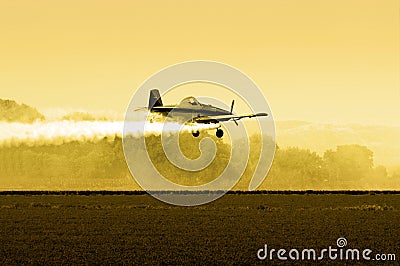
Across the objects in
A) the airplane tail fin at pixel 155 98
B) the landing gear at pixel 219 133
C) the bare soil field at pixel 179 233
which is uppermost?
the airplane tail fin at pixel 155 98

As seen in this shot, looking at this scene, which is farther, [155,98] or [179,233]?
[155,98]

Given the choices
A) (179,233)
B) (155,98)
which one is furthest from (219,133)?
(155,98)

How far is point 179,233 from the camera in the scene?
226 ft

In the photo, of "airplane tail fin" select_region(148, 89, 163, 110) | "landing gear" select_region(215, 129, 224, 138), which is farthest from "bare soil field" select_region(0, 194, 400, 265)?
"airplane tail fin" select_region(148, 89, 163, 110)

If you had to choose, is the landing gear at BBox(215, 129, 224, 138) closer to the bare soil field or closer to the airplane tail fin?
the bare soil field

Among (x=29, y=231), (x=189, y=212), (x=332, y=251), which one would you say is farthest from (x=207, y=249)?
(x=189, y=212)

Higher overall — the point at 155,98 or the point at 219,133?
the point at 155,98

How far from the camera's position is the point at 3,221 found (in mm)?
83438

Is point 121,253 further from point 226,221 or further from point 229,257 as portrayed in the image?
point 226,221

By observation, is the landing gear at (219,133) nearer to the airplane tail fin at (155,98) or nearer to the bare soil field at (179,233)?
the bare soil field at (179,233)

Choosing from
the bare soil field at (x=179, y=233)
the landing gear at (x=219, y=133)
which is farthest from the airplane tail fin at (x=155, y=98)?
the landing gear at (x=219, y=133)

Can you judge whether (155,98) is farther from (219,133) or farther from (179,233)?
(219,133)

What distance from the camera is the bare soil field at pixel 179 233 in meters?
52.9

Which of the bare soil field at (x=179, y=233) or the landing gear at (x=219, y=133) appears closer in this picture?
the bare soil field at (x=179, y=233)
